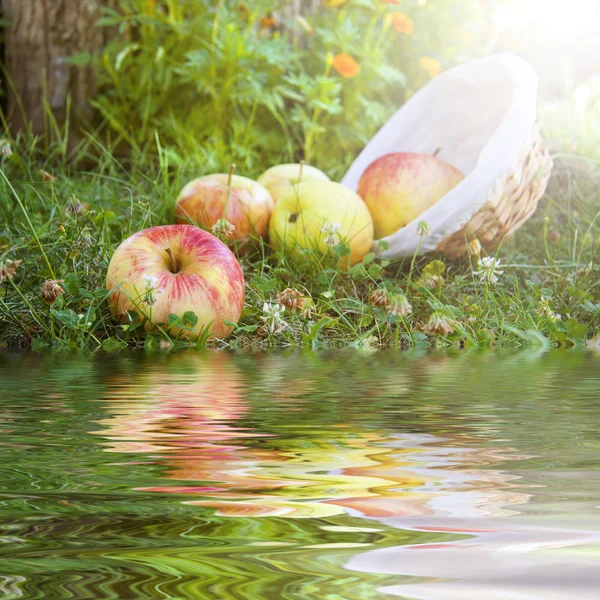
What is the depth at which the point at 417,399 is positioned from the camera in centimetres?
115

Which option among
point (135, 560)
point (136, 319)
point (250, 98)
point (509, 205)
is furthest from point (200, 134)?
point (135, 560)

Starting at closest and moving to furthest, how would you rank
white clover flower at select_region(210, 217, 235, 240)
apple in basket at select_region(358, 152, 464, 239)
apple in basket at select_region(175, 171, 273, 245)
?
white clover flower at select_region(210, 217, 235, 240) → apple in basket at select_region(175, 171, 273, 245) → apple in basket at select_region(358, 152, 464, 239)

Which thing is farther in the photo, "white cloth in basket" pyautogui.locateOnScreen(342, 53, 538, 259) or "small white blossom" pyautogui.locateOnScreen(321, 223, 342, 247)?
"white cloth in basket" pyautogui.locateOnScreen(342, 53, 538, 259)

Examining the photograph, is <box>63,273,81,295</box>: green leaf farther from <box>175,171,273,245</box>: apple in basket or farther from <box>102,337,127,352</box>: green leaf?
<box>175,171,273,245</box>: apple in basket

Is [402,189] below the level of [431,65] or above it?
below

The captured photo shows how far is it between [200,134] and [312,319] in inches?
96.9

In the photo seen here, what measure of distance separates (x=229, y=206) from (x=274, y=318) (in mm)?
775

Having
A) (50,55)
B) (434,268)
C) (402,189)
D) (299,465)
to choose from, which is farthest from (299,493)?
(50,55)

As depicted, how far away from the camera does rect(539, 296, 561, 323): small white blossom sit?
2498 millimetres

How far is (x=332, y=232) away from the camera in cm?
290

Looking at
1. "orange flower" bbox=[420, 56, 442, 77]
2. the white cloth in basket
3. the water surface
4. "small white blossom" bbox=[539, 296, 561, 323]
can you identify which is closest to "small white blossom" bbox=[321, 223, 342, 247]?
the white cloth in basket

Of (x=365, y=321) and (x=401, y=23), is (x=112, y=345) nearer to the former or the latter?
(x=365, y=321)

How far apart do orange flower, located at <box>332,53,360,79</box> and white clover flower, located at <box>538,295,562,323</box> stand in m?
2.29

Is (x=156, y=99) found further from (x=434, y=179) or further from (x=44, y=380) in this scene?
(x=44, y=380)
